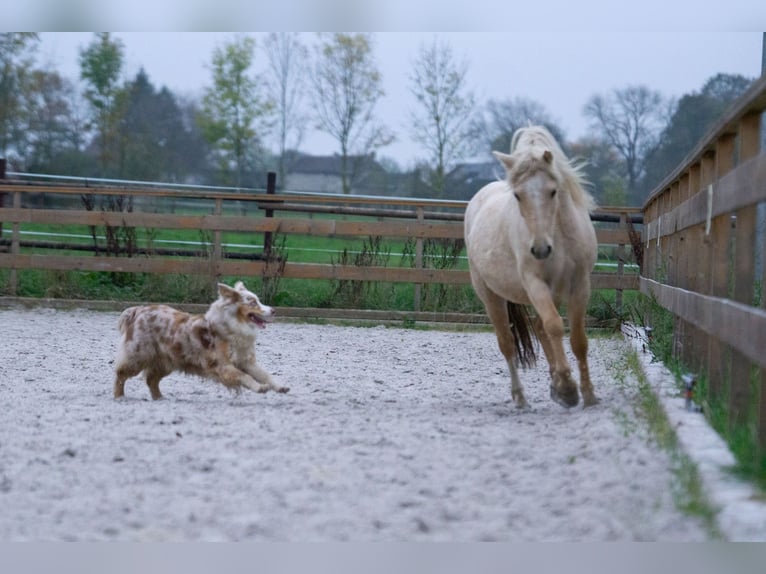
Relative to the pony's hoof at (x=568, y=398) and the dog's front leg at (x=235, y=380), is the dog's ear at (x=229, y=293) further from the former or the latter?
the pony's hoof at (x=568, y=398)

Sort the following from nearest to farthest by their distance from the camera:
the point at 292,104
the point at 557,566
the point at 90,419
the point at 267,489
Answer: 1. the point at 557,566
2. the point at 267,489
3. the point at 90,419
4. the point at 292,104

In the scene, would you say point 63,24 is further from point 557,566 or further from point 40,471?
point 557,566

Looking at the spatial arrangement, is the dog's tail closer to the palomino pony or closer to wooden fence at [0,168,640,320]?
the palomino pony

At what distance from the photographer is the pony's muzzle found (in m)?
5.23

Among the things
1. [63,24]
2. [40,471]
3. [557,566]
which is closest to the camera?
[557,566]

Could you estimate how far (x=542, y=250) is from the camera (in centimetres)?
523

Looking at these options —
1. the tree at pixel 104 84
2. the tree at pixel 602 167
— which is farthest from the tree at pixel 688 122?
the tree at pixel 104 84

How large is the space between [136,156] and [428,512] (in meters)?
26.6

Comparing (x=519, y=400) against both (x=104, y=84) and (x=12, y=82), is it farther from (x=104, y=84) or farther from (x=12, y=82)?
(x=104, y=84)

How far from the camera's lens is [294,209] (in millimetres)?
12648

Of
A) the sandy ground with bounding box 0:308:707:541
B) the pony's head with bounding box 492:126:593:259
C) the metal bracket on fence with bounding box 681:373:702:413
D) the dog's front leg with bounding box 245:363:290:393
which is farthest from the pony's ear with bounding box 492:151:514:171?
the dog's front leg with bounding box 245:363:290:393

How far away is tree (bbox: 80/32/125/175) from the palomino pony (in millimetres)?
23844

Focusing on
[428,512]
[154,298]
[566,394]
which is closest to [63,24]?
[566,394]

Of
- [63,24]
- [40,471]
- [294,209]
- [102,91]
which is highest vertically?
[102,91]
